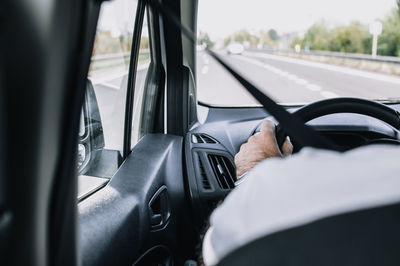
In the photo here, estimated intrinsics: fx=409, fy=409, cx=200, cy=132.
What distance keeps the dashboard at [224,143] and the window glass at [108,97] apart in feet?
2.21

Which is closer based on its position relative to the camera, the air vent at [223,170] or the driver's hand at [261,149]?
the driver's hand at [261,149]

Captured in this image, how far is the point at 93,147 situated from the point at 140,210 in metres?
0.45

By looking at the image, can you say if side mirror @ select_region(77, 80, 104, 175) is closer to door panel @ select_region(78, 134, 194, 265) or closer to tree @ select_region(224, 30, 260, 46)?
door panel @ select_region(78, 134, 194, 265)

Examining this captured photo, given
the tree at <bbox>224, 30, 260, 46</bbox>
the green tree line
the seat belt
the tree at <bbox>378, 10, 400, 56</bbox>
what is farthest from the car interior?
the green tree line

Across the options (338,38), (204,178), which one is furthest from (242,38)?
(338,38)

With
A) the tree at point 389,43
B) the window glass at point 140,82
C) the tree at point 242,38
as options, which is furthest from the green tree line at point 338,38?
the window glass at point 140,82

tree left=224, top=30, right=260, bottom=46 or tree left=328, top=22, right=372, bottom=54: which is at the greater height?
tree left=328, top=22, right=372, bottom=54

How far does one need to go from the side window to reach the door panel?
14 centimetres

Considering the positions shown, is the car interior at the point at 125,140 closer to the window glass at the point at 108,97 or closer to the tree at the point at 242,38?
the window glass at the point at 108,97

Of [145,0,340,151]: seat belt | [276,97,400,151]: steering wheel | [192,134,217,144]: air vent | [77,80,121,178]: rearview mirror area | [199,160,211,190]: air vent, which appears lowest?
[199,160,211,190]: air vent

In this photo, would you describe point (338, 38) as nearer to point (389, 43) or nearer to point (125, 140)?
point (389, 43)

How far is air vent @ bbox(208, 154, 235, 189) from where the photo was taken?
3.02 metres

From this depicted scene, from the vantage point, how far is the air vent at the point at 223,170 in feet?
9.90

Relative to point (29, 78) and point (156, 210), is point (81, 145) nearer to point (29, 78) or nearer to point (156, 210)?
point (156, 210)
